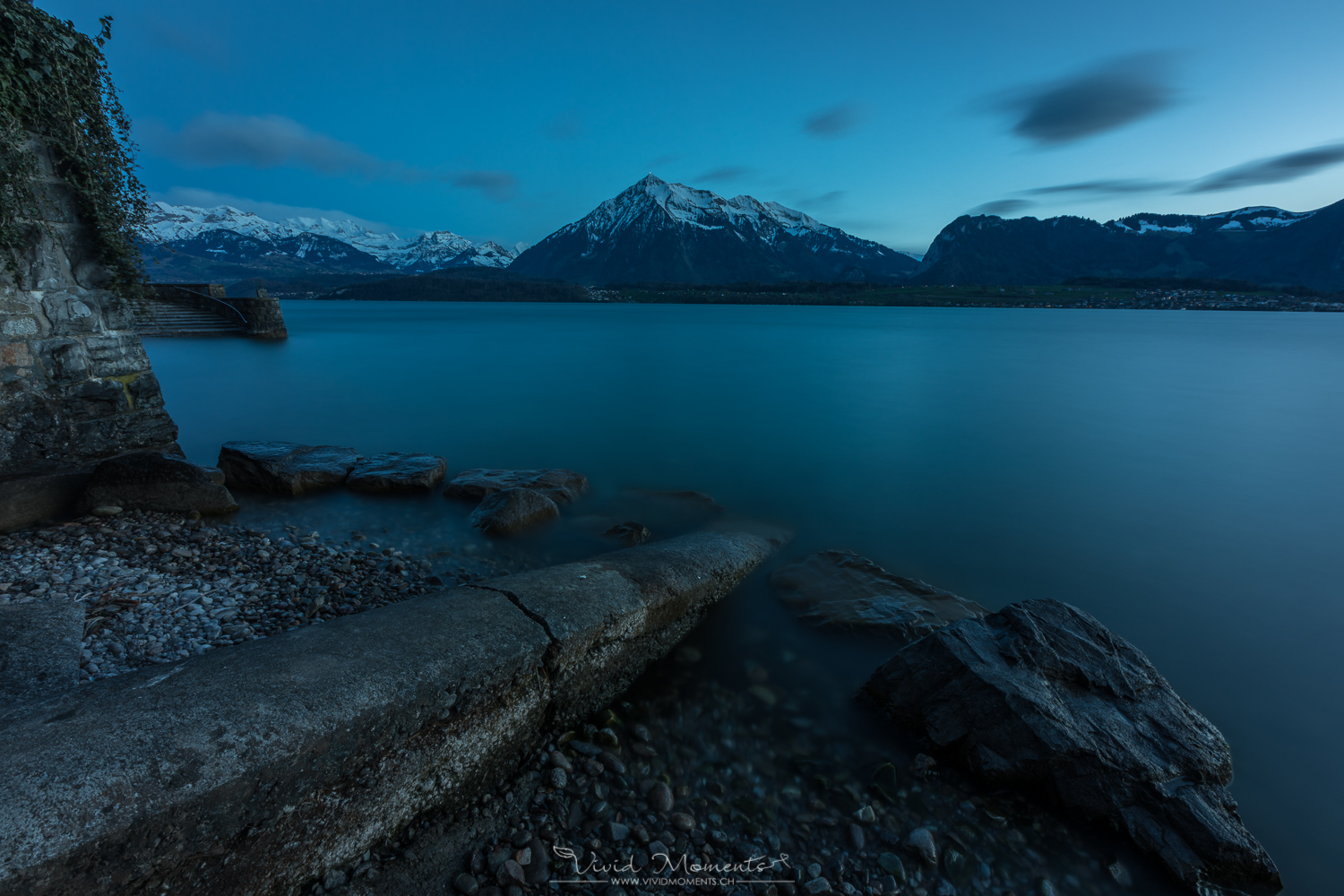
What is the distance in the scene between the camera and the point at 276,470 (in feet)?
30.1

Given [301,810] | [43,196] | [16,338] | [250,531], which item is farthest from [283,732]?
[43,196]

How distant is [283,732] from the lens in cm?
294

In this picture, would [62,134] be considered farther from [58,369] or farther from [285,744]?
[285,744]

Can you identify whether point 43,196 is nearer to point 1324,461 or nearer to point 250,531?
point 250,531

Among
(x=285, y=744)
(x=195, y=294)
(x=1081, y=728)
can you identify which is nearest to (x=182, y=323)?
(x=195, y=294)

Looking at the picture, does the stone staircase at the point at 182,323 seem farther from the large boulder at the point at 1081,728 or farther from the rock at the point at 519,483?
the large boulder at the point at 1081,728

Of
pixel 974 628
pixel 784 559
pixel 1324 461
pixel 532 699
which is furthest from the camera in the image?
pixel 1324 461

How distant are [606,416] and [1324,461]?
1868 centimetres

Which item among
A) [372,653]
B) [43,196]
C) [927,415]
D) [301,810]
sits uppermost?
[43,196]

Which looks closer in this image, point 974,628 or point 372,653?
point 372,653

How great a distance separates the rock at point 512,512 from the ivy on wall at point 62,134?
19.6ft

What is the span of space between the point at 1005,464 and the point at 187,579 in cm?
1528

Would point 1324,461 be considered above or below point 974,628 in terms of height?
below

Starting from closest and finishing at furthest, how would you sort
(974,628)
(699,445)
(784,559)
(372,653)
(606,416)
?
(372,653) < (974,628) < (784,559) < (699,445) < (606,416)
